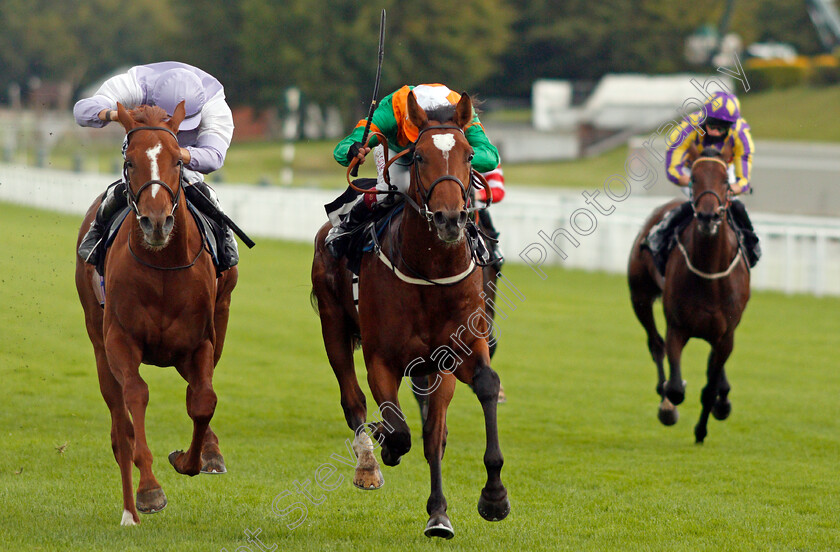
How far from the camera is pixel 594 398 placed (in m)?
9.42

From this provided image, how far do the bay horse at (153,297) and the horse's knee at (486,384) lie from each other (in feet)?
3.99

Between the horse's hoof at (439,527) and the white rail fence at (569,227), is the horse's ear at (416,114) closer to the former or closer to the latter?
the horse's hoof at (439,527)

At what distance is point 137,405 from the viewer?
518cm

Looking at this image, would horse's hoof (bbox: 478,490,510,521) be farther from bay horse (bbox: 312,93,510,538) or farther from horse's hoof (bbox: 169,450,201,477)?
horse's hoof (bbox: 169,450,201,477)

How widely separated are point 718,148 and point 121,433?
15.4 ft

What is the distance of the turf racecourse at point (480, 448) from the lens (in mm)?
5539

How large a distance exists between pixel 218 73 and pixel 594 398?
40892 mm

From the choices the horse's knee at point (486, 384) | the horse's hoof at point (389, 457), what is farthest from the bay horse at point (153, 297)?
the horse's knee at point (486, 384)

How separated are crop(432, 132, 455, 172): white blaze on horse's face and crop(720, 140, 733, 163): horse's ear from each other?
12.1 feet

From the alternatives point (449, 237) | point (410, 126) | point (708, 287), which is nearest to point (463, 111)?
point (410, 126)

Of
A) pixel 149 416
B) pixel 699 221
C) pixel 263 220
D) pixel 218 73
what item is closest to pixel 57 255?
pixel 263 220

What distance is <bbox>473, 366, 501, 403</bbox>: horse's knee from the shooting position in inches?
206

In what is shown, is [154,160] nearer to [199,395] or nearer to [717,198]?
[199,395]

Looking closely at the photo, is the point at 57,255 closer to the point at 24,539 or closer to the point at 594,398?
the point at 594,398
